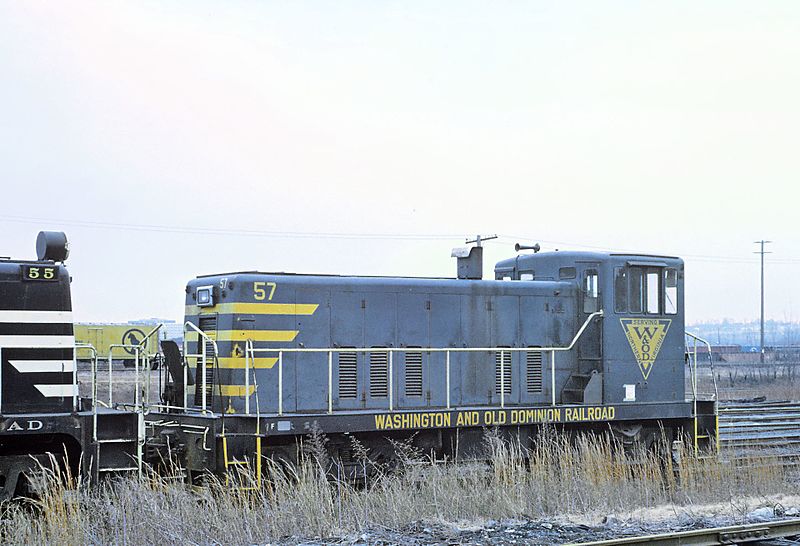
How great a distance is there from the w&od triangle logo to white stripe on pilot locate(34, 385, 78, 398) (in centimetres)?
768

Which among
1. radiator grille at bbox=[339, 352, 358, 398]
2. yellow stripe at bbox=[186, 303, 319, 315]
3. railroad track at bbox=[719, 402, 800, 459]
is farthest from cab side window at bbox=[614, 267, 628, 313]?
yellow stripe at bbox=[186, 303, 319, 315]

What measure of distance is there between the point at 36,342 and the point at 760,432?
1459 cm

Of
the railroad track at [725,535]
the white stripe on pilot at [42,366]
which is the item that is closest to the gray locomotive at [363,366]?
the white stripe on pilot at [42,366]

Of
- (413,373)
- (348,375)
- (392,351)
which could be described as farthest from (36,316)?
(413,373)

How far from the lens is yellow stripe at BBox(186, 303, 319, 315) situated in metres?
11.3

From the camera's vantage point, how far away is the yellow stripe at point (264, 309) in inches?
446

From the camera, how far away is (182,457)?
36.2 feet

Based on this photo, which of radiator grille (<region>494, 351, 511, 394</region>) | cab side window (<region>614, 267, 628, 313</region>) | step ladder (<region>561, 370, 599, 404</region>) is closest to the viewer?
radiator grille (<region>494, 351, 511, 394</region>)

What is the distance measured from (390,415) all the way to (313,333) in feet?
4.63

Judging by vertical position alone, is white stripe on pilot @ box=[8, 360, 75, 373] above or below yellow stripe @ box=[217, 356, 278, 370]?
above

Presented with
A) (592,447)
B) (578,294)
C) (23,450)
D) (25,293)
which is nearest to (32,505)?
(23,450)

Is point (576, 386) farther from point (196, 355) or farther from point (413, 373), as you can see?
point (196, 355)

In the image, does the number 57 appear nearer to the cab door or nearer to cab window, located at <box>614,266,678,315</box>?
the cab door

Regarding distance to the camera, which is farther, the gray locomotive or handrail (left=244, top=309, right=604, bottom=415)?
handrail (left=244, top=309, right=604, bottom=415)
